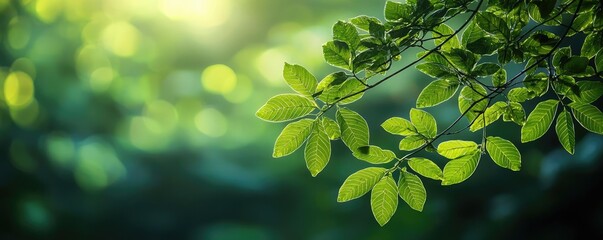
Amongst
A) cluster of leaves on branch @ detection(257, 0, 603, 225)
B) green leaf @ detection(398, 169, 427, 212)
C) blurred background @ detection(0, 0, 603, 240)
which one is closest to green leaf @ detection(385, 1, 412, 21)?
cluster of leaves on branch @ detection(257, 0, 603, 225)

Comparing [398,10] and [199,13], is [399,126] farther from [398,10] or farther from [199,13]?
[199,13]

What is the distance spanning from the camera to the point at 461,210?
4.21m

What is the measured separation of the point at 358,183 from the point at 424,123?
12 cm

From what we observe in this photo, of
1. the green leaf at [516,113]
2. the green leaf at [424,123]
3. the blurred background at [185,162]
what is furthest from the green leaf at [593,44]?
the blurred background at [185,162]

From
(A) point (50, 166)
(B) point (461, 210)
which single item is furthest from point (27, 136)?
(B) point (461, 210)

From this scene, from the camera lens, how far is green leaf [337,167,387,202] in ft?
2.59

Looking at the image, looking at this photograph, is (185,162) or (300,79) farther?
(185,162)

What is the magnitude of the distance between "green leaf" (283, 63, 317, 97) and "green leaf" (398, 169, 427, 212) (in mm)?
180

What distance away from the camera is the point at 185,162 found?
4145 millimetres

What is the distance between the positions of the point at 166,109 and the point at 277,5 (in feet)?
3.75

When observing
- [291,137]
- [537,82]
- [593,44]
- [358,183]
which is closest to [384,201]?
[358,183]

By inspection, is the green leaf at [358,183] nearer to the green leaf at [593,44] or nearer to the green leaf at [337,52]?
the green leaf at [337,52]

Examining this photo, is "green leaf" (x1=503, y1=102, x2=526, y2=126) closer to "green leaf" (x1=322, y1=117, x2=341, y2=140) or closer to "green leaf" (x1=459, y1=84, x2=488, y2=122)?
"green leaf" (x1=459, y1=84, x2=488, y2=122)

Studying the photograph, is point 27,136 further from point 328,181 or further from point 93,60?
point 328,181
